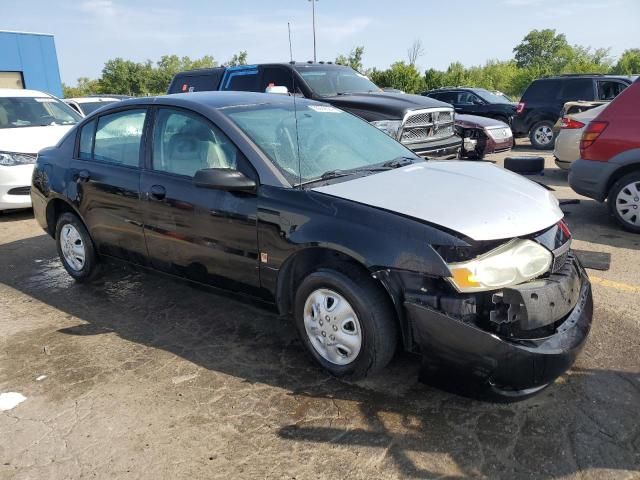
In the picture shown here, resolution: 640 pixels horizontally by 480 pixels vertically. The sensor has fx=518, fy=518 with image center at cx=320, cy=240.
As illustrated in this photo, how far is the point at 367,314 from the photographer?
2.74 metres

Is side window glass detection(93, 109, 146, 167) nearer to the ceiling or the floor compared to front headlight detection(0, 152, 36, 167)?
nearer to the ceiling

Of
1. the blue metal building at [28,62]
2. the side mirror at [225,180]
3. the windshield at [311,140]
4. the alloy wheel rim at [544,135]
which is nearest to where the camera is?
the side mirror at [225,180]

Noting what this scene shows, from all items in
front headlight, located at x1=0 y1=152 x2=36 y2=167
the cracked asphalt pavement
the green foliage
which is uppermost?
the green foliage

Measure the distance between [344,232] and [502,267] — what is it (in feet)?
2.72

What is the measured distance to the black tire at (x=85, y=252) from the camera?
15.2ft

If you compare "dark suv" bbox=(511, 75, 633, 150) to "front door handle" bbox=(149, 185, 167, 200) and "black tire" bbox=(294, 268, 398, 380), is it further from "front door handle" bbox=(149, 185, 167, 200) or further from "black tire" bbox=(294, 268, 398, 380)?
"black tire" bbox=(294, 268, 398, 380)

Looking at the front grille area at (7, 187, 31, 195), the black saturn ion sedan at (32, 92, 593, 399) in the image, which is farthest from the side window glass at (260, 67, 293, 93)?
the black saturn ion sedan at (32, 92, 593, 399)

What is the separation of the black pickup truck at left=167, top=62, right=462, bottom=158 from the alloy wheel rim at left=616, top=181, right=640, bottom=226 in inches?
99.6

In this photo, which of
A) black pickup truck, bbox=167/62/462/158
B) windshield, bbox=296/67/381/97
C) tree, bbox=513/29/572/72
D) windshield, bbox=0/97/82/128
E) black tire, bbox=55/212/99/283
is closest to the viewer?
black tire, bbox=55/212/99/283

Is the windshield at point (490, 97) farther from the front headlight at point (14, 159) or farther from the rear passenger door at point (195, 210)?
the rear passenger door at point (195, 210)

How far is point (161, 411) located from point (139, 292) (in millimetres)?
1973

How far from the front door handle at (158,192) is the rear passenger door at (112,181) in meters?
0.19

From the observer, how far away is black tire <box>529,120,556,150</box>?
12.9 meters

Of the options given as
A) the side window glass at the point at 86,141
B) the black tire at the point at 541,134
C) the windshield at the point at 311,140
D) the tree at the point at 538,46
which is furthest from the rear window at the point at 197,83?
the tree at the point at 538,46
